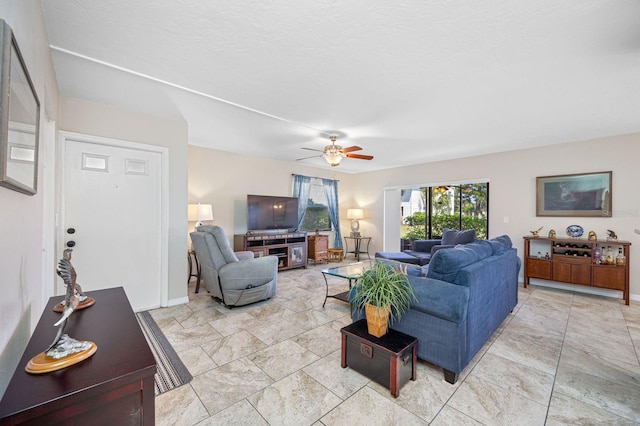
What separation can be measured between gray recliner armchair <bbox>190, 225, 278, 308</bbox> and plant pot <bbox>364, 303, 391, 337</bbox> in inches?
72.1

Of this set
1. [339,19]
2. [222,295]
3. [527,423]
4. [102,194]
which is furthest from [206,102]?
[527,423]

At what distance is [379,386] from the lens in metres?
1.95

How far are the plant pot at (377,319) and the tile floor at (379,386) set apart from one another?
365 millimetres

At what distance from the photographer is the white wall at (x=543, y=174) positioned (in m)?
3.92

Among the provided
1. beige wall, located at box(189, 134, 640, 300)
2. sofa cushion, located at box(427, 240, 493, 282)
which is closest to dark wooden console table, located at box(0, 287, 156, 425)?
sofa cushion, located at box(427, 240, 493, 282)

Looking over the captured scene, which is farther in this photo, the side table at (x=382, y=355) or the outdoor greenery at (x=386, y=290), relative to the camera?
the outdoor greenery at (x=386, y=290)

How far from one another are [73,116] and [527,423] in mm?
4640

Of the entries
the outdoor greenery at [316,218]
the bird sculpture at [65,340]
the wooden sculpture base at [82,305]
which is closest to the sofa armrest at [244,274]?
the wooden sculpture base at [82,305]

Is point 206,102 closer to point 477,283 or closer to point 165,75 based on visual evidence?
point 165,75

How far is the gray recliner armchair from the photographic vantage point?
10.9 feet

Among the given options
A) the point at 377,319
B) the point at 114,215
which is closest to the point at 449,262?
the point at 377,319

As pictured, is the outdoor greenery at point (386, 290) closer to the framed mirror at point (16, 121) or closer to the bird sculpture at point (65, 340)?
the bird sculpture at point (65, 340)

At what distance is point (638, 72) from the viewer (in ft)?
7.49

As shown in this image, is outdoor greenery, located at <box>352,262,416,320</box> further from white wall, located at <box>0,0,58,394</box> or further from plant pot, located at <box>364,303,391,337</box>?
white wall, located at <box>0,0,58,394</box>
